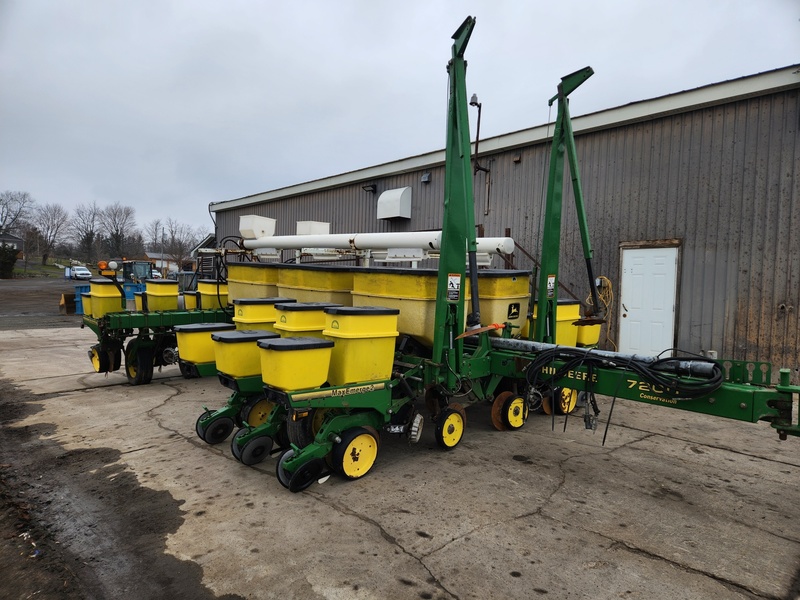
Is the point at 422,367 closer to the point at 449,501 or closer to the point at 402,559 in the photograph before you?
the point at 449,501

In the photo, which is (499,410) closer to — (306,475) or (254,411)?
(306,475)

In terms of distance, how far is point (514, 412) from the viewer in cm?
512

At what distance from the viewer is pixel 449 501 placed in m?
3.39

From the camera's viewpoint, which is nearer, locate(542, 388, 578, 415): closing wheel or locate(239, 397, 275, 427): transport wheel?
locate(239, 397, 275, 427): transport wheel

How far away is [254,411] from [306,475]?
128 centimetres

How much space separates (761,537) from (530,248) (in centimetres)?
688

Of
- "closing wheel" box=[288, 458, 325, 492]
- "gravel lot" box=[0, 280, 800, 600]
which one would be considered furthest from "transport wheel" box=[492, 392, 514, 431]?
"closing wheel" box=[288, 458, 325, 492]

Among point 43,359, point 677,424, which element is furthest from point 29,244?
point 677,424

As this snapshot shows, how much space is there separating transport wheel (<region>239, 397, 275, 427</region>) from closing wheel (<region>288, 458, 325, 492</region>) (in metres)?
1.10

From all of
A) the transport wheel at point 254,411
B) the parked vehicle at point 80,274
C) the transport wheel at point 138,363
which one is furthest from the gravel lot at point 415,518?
the parked vehicle at point 80,274

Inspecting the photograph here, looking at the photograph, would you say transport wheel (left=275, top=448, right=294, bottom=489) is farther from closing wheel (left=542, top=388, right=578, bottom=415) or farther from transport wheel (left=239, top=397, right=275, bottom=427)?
closing wheel (left=542, top=388, right=578, bottom=415)

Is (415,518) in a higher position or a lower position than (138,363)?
lower

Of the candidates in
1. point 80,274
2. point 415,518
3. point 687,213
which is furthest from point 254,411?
point 80,274

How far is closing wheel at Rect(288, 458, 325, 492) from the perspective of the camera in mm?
3410
